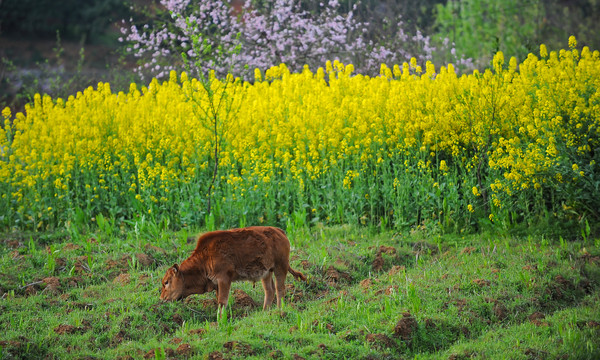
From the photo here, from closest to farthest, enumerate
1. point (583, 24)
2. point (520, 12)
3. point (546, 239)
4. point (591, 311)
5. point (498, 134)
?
point (591, 311) → point (546, 239) → point (498, 134) → point (583, 24) → point (520, 12)

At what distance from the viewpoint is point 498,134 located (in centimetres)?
852

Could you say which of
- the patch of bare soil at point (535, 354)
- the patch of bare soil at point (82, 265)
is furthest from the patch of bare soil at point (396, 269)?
the patch of bare soil at point (82, 265)

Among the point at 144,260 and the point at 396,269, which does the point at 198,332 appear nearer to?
the point at 144,260

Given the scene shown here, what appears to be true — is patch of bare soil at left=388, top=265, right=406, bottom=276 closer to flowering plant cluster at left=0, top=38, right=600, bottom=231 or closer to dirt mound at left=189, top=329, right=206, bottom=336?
flowering plant cluster at left=0, top=38, right=600, bottom=231

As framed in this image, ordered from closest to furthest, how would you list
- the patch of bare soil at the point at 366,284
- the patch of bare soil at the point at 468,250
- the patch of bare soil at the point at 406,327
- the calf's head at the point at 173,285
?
the patch of bare soil at the point at 406,327 < the calf's head at the point at 173,285 < the patch of bare soil at the point at 366,284 < the patch of bare soil at the point at 468,250

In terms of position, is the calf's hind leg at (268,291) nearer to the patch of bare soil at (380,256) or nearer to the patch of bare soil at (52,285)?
the patch of bare soil at (380,256)

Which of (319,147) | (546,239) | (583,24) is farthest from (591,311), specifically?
(583,24)

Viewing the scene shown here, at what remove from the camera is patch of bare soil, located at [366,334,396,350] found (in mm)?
4672

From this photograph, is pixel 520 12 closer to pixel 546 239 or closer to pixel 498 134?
pixel 498 134

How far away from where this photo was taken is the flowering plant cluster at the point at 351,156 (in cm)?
761

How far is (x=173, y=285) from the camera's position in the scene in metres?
5.22

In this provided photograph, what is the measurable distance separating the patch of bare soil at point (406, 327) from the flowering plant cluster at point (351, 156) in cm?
289

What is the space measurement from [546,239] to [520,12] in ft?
46.8

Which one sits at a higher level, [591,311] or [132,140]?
[132,140]
